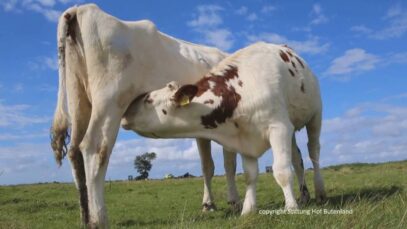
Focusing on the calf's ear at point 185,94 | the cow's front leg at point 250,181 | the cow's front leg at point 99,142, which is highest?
the calf's ear at point 185,94

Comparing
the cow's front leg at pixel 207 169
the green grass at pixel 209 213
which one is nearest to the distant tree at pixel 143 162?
the green grass at pixel 209 213

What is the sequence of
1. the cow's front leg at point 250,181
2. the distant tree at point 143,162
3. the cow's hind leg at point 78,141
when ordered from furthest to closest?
the distant tree at point 143,162
the cow's hind leg at point 78,141
the cow's front leg at point 250,181

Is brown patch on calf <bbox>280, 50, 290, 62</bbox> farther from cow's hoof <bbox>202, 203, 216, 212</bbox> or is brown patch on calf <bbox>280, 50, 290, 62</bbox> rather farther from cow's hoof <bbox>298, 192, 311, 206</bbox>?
cow's hoof <bbox>202, 203, 216, 212</bbox>

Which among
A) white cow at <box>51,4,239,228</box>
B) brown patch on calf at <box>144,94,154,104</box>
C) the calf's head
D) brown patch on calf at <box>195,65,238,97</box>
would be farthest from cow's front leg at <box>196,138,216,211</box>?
brown patch on calf at <box>144,94,154,104</box>

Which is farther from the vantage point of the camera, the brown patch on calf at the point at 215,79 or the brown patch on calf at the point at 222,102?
the brown patch on calf at the point at 215,79

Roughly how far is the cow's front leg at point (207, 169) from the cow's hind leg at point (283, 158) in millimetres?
3157

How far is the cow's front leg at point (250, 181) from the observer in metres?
8.05

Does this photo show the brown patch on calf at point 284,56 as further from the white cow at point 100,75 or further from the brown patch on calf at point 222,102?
the brown patch on calf at point 222,102

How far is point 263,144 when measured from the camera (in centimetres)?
824

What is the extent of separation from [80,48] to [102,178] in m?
2.25

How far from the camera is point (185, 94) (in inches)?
308

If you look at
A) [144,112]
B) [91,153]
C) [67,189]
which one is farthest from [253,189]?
[67,189]

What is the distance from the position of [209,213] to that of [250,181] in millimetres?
1768

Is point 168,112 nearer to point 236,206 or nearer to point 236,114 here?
point 236,114
